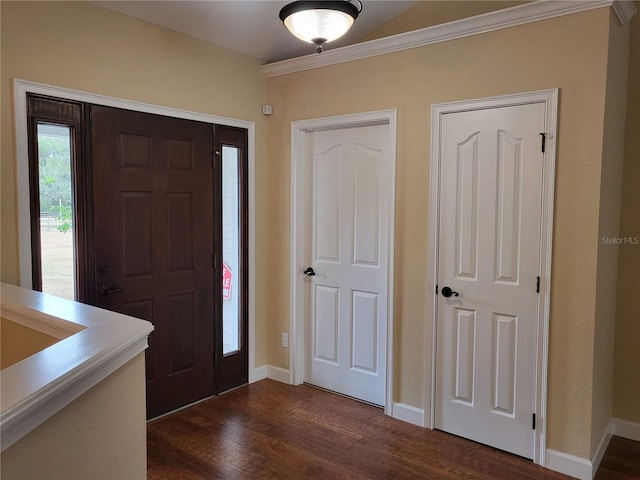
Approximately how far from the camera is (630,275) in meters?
2.93

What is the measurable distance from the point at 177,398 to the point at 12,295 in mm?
1490

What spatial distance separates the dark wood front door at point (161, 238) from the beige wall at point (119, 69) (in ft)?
0.64

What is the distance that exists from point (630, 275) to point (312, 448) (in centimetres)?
228

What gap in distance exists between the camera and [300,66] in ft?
11.9

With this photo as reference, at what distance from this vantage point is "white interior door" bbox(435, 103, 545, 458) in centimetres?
268

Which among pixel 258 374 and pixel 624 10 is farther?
pixel 258 374

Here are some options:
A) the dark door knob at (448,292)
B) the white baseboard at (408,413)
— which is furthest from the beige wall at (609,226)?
the white baseboard at (408,413)

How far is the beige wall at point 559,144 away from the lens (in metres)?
2.47

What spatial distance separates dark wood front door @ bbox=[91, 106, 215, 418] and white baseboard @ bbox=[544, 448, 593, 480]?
2.34 metres

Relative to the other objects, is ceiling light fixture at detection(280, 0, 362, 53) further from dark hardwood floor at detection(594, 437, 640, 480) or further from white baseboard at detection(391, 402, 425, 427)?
dark hardwood floor at detection(594, 437, 640, 480)

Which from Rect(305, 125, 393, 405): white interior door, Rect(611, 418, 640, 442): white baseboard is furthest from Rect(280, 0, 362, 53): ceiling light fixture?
Rect(611, 418, 640, 442): white baseboard

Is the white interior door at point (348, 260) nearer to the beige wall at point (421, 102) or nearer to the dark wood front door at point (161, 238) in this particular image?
the beige wall at point (421, 102)

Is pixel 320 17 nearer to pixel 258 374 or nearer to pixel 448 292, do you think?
pixel 448 292

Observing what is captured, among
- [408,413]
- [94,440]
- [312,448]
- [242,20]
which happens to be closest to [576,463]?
[408,413]
